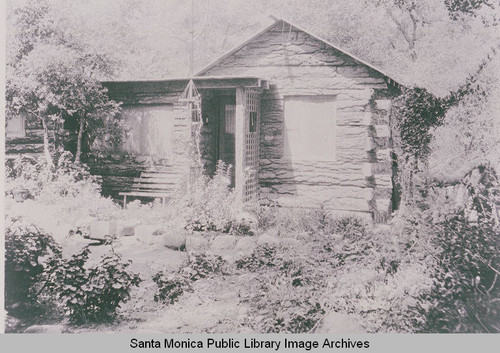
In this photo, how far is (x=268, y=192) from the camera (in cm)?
1038

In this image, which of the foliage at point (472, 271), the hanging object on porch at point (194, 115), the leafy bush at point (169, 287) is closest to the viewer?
the foliage at point (472, 271)

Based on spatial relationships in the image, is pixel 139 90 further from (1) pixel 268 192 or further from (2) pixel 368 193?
(2) pixel 368 193

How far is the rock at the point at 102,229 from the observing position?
7996 mm

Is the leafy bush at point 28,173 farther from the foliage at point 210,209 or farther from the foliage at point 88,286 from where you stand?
the foliage at point 88,286

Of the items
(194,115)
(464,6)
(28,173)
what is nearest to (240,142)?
(194,115)

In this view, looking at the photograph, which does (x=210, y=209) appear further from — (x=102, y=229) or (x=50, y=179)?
(x=50, y=179)

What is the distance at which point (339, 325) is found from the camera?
5.18 metres

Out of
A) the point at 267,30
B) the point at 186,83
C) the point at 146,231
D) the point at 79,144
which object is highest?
the point at 267,30

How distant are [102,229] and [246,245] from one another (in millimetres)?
2470

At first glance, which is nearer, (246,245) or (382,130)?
(246,245)

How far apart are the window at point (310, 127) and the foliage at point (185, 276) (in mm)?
4035

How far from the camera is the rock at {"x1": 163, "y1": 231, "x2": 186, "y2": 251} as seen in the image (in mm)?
7789

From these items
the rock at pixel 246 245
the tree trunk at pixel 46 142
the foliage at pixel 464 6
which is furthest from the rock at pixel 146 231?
the foliage at pixel 464 6

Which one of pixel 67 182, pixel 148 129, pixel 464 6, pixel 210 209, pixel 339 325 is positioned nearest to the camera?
pixel 339 325
